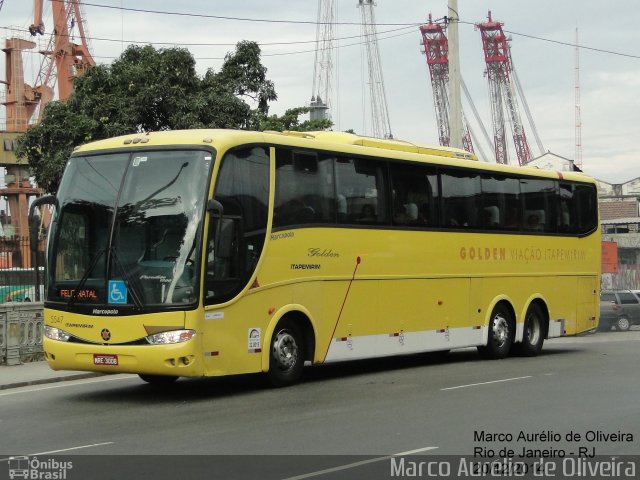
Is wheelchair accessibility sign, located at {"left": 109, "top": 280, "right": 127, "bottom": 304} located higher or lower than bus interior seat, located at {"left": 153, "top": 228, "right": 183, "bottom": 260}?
lower

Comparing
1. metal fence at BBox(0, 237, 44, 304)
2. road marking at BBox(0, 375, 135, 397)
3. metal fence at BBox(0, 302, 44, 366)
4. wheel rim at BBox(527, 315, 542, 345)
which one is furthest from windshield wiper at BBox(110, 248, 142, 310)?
wheel rim at BBox(527, 315, 542, 345)

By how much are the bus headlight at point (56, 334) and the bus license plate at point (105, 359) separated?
599mm

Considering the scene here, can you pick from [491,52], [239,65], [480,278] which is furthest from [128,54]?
[491,52]

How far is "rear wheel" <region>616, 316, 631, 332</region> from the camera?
136 ft

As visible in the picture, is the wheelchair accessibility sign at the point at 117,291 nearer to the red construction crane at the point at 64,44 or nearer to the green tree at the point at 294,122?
the green tree at the point at 294,122

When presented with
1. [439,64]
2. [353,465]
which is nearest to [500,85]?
[439,64]

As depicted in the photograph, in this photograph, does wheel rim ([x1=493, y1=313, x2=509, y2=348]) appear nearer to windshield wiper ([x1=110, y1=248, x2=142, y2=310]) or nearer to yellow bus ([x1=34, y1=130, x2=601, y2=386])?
yellow bus ([x1=34, y1=130, x2=601, y2=386])

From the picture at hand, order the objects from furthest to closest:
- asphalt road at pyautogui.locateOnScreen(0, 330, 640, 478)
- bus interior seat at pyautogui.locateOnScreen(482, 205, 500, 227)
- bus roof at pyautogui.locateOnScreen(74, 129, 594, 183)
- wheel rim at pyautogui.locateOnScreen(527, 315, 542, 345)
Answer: wheel rim at pyautogui.locateOnScreen(527, 315, 542, 345)
bus interior seat at pyautogui.locateOnScreen(482, 205, 500, 227)
bus roof at pyautogui.locateOnScreen(74, 129, 594, 183)
asphalt road at pyautogui.locateOnScreen(0, 330, 640, 478)

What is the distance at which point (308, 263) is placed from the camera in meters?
15.7

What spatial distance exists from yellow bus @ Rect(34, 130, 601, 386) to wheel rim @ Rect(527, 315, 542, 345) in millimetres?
995

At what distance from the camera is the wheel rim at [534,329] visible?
21531 millimetres

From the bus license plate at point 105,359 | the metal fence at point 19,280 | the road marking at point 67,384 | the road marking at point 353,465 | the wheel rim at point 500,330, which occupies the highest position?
the metal fence at point 19,280

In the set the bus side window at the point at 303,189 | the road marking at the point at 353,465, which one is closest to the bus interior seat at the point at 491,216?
the bus side window at the point at 303,189

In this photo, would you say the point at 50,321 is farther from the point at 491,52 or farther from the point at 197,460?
the point at 491,52
